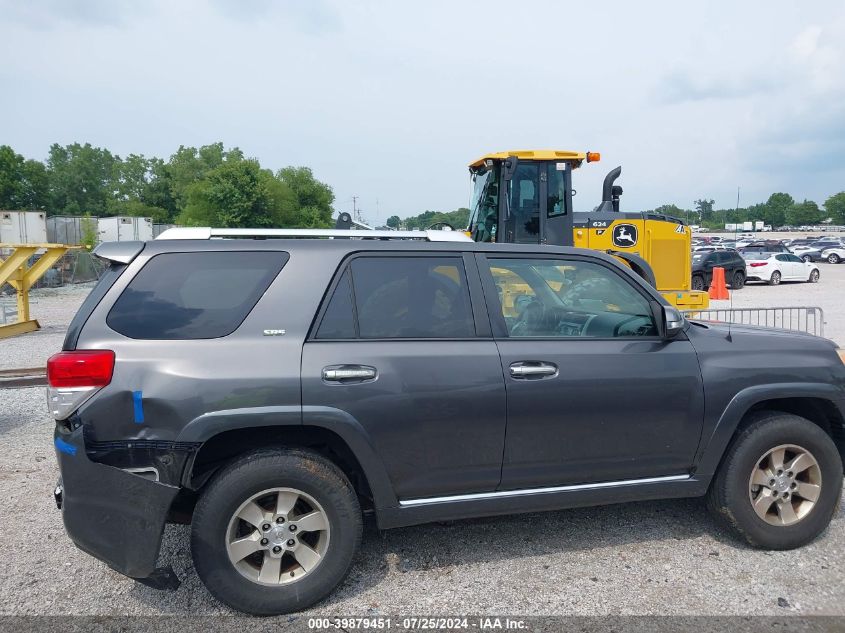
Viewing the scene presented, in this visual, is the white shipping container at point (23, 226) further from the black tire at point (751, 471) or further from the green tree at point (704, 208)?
the green tree at point (704, 208)

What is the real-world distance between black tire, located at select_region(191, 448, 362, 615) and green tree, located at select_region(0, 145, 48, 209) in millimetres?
96275

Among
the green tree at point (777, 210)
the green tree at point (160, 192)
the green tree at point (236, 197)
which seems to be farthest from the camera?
the green tree at point (777, 210)

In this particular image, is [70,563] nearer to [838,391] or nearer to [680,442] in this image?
[680,442]

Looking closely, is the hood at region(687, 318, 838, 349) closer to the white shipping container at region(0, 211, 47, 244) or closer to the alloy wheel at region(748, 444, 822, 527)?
the alloy wheel at region(748, 444, 822, 527)

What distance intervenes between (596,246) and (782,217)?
170843 millimetres

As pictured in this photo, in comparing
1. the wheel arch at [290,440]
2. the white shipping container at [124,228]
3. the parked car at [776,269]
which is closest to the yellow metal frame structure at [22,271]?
the wheel arch at [290,440]

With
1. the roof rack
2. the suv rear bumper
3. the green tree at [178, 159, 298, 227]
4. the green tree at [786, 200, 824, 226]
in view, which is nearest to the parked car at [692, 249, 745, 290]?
the roof rack

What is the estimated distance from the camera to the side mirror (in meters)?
3.61

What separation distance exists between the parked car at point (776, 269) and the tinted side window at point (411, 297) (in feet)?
89.2

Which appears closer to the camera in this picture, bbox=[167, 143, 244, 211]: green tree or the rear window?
the rear window

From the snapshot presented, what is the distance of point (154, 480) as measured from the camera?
2973 mm

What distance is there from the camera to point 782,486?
3758mm

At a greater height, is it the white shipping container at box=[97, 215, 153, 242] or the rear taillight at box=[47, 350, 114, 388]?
the white shipping container at box=[97, 215, 153, 242]

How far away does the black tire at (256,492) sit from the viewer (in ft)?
9.86
